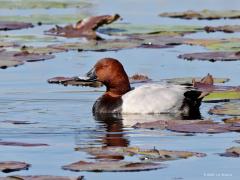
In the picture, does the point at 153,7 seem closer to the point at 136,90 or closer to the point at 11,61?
the point at 11,61

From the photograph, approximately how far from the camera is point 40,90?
1595 centimetres

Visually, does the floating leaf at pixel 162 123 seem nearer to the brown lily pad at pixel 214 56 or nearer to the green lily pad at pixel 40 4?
the brown lily pad at pixel 214 56

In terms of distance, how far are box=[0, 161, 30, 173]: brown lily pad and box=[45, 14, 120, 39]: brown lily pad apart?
36.1 feet

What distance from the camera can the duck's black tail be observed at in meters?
14.3

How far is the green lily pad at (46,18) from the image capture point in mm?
23266

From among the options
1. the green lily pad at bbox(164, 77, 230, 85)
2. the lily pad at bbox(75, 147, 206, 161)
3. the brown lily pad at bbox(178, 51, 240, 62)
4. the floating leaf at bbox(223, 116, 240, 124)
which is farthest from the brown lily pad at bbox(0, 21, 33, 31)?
the lily pad at bbox(75, 147, 206, 161)

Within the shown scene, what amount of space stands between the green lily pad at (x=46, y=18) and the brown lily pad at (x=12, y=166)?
12.9 meters

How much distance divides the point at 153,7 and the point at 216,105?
13.1 m

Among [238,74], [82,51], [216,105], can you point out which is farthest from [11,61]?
[216,105]

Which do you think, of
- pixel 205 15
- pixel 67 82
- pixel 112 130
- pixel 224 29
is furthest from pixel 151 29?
pixel 112 130

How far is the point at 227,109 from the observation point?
1351 cm

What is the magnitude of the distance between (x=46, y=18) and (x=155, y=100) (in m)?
9.69

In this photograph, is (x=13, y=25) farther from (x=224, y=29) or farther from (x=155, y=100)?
(x=155, y=100)

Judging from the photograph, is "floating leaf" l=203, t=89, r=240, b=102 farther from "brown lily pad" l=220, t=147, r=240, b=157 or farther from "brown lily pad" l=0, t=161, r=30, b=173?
"brown lily pad" l=0, t=161, r=30, b=173
